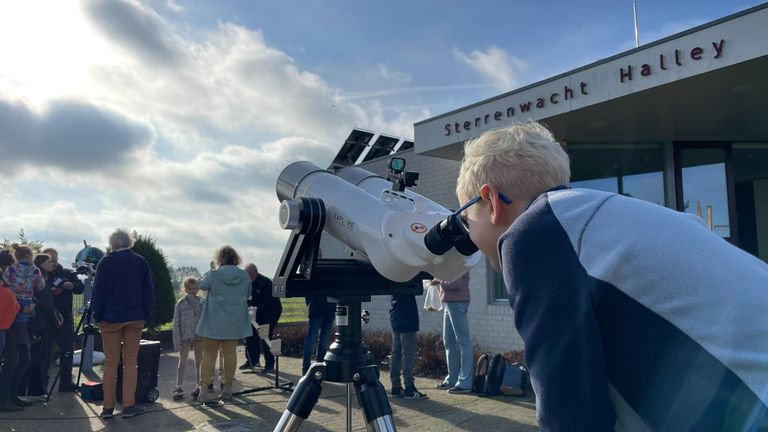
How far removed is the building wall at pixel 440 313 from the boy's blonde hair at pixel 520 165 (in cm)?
765

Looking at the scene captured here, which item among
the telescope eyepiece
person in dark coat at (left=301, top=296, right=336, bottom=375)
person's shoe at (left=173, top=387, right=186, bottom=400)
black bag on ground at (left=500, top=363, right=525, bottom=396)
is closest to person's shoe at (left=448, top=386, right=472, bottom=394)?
black bag on ground at (left=500, top=363, right=525, bottom=396)

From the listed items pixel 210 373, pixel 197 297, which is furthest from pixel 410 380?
pixel 197 297

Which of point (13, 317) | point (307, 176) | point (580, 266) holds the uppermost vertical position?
point (307, 176)

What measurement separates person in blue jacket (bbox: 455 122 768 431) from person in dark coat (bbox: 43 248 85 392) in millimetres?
7815

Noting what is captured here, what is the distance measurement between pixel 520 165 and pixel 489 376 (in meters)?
6.04

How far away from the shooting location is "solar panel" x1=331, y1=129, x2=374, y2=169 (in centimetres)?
1312

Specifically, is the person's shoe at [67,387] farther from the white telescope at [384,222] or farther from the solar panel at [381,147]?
the solar panel at [381,147]

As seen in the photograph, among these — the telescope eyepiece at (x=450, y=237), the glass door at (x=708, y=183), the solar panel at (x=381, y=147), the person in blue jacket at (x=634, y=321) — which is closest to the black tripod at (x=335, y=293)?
the telescope eyepiece at (x=450, y=237)

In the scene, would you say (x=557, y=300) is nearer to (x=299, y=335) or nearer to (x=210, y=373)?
(x=210, y=373)

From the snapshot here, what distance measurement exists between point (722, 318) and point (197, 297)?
733cm

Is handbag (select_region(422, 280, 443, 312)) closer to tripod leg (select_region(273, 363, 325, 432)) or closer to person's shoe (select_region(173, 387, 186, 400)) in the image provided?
person's shoe (select_region(173, 387, 186, 400))

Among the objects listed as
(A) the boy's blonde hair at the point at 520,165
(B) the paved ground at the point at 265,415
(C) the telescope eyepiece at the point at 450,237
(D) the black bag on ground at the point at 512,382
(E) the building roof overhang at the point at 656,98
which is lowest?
(B) the paved ground at the point at 265,415

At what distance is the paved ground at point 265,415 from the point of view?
5.87 meters

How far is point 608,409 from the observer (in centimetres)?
123
